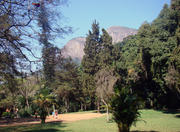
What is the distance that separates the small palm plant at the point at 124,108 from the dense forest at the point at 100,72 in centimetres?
5

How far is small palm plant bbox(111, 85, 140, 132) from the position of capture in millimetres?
8359

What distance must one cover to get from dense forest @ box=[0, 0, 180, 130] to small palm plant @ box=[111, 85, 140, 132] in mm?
47

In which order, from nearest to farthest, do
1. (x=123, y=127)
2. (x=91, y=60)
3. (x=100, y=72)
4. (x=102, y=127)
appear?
1. (x=123, y=127)
2. (x=102, y=127)
3. (x=100, y=72)
4. (x=91, y=60)

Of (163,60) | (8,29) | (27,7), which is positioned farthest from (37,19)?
(163,60)

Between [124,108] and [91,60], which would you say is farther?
[91,60]

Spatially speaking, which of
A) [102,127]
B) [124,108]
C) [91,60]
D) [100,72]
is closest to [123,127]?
[124,108]

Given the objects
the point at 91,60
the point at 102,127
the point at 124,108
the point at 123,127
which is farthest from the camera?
the point at 91,60

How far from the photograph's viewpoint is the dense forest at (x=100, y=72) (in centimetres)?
855

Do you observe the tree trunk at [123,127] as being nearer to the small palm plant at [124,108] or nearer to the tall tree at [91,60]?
the small palm plant at [124,108]

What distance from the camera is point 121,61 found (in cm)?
3250

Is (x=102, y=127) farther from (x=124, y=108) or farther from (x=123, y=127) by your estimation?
(x=124, y=108)

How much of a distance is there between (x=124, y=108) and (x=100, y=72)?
53.1 feet

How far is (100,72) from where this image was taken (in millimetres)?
24672

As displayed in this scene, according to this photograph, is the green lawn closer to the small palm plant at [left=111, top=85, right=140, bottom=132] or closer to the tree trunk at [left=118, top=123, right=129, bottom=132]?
the small palm plant at [left=111, top=85, right=140, bottom=132]
